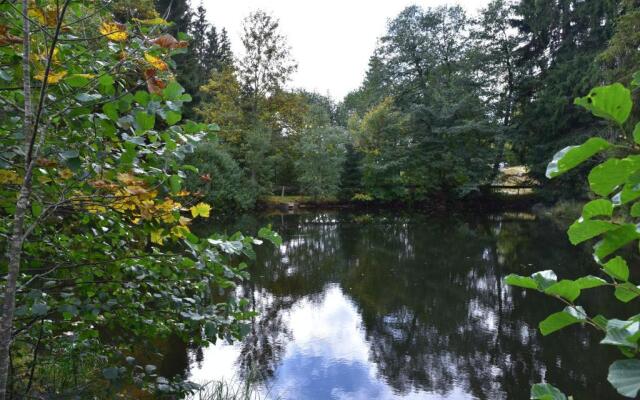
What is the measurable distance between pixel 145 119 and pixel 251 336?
488 centimetres

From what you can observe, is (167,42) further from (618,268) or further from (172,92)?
(618,268)

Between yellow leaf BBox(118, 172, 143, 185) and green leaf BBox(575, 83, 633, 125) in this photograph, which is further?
yellow leaf BBox(118, 172, 143, 185)

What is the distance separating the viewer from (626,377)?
535 millimetres

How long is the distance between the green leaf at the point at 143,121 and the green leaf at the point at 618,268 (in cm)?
109

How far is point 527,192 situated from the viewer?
2406cm

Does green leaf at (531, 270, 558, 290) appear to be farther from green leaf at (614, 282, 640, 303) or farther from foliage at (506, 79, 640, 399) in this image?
green leaf at (614, 282, 640, 303)

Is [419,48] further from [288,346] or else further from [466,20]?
[288,346]

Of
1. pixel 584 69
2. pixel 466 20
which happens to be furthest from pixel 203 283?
pixel 466 20

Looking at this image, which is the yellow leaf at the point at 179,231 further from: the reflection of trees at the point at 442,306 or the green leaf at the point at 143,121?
the reflection of trees at the point at 442,306

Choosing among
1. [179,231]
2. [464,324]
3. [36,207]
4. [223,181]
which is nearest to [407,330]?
[464,324]

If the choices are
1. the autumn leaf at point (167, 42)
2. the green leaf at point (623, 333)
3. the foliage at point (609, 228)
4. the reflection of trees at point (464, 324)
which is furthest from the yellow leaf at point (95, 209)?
the reflection of trees at point (464, 324)

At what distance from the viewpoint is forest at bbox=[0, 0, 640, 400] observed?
1194 mm

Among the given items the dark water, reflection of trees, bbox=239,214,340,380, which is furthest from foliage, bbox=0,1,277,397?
the dark water

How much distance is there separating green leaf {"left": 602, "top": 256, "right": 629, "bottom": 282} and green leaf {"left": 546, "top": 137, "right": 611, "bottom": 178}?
17cm
